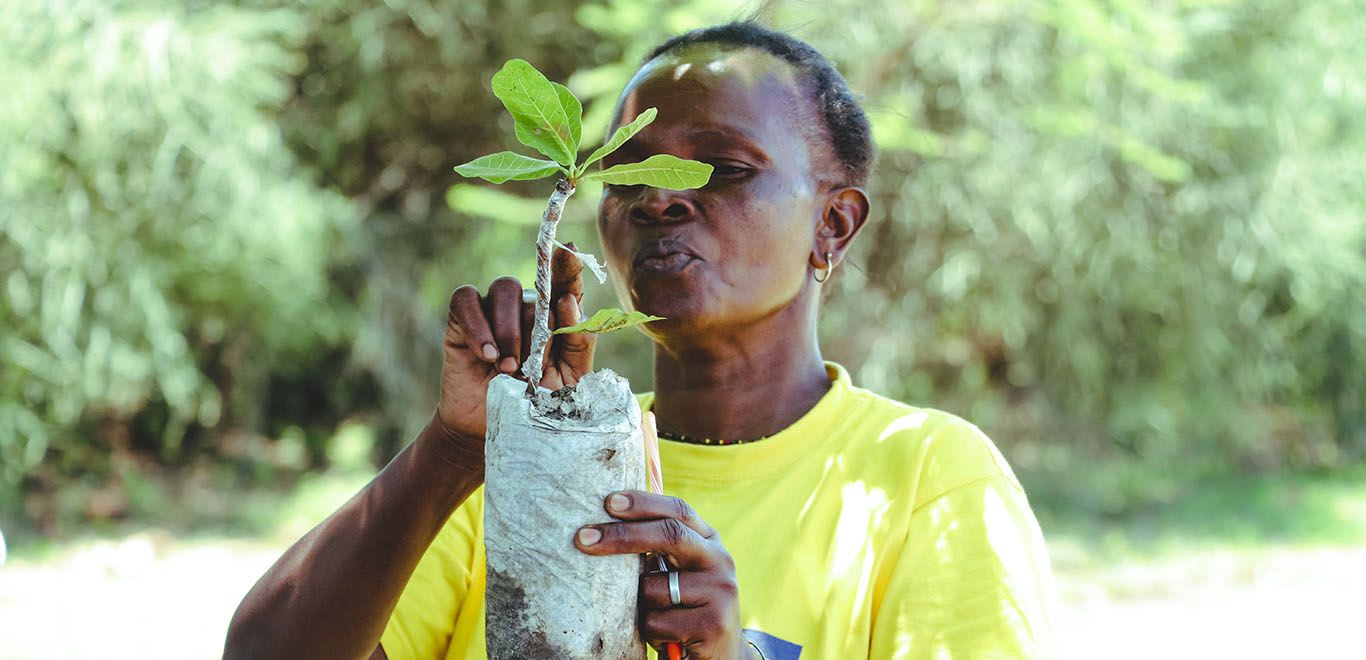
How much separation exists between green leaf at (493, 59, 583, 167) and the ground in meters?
4.10

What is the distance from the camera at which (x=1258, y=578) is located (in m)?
6.59

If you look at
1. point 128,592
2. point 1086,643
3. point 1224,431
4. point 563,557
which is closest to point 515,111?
point 563,557

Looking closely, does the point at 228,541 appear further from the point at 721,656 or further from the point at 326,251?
the point at 721,656

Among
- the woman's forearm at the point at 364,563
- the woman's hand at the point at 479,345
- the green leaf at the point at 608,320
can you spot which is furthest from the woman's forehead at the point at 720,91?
the woman's forearm at the point at 364,563

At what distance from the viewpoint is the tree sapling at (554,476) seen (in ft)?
4.50

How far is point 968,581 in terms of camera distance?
158 centimetres

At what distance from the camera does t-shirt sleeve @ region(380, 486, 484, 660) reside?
1.78 metres

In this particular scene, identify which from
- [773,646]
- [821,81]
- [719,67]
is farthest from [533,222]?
[773,646]

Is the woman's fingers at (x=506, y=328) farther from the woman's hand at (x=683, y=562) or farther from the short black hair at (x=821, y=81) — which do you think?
the short black hair at (x=821, y=81)

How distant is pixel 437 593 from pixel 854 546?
0.61 meters

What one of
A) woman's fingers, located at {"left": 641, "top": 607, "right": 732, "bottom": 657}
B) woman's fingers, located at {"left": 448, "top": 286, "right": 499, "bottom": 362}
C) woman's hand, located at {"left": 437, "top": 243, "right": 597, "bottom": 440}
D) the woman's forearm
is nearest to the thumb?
woman's hand, located at {"left": 437, "top": 243, "right": 597, "bottom": 440}

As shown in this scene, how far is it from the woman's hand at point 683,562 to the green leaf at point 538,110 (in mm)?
414

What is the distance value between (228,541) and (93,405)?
1.27 m

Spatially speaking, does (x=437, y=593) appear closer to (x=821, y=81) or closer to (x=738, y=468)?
(x=738, y=468)
